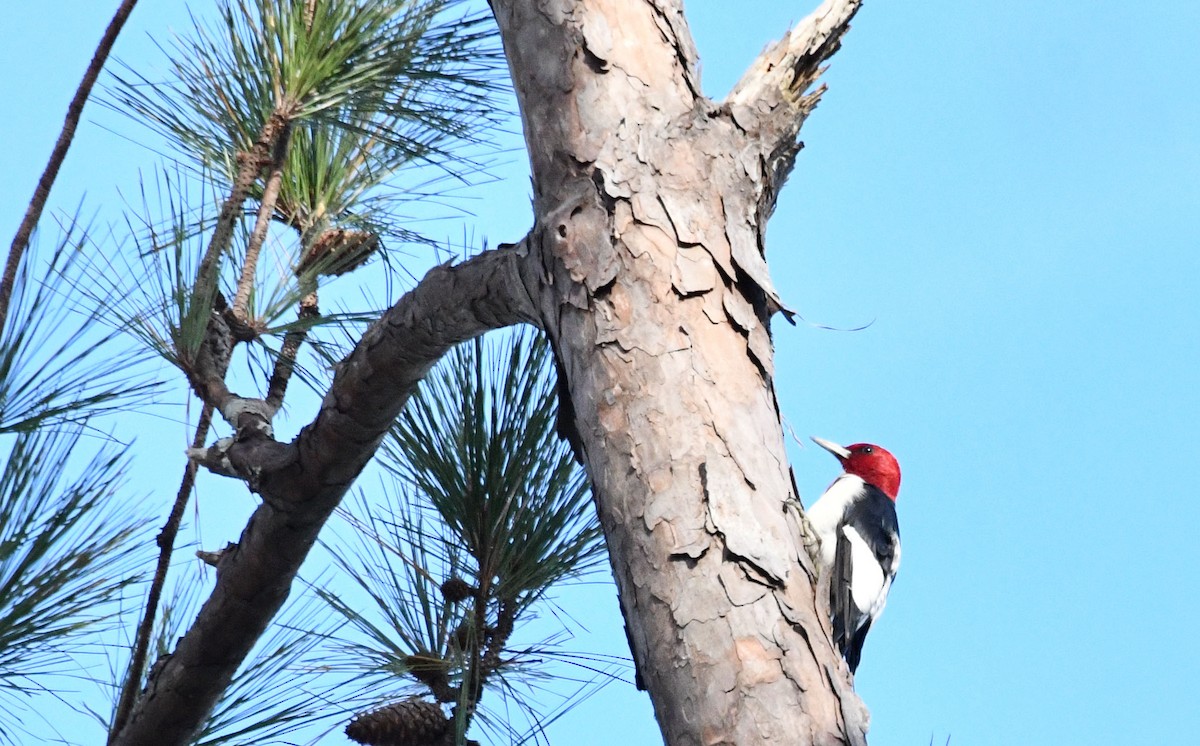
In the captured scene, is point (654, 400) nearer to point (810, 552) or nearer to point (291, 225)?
point (810, 552)

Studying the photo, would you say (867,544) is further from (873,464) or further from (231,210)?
(231,210)

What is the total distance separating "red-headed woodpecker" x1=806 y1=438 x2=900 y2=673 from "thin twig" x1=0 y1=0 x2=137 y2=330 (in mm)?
1264

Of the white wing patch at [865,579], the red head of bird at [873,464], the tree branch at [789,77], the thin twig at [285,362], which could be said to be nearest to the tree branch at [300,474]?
the thin twig at [285,362]

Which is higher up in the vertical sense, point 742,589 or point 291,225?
point 291,225

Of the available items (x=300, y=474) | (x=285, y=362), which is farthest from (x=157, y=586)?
(x=285, y=362)

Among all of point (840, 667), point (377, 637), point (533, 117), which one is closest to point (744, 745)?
point (840, 667)

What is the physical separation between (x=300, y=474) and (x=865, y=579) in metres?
1.09

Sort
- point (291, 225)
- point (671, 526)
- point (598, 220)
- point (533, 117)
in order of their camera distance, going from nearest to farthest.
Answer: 1. point (671, 526)
2. point (598, 220)
3. point (533, 117)
4. point (291, 225)

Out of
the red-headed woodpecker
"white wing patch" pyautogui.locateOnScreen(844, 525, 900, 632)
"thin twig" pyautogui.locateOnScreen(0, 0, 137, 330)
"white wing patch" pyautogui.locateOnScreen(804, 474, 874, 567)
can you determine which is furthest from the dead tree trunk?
"white wing patch" pyautogui.locateOnScreen(804, 474, 874, 567)

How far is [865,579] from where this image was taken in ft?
7.22

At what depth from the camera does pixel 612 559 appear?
1.10m

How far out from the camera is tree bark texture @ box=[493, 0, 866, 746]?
977mm

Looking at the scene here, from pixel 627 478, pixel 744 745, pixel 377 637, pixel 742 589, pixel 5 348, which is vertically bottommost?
pixel 744 745

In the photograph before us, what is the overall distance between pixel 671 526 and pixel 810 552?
0.13 metres
